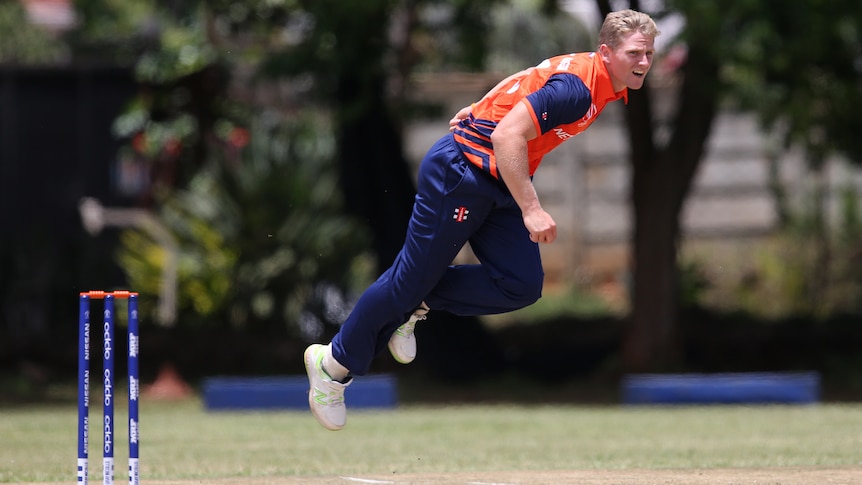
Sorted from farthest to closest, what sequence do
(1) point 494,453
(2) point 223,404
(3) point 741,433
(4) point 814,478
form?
(2) point 223,404, (3) point 741,433, (1) point 494,453, (4) point 814,478

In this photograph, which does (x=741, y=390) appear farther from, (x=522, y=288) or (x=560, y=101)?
(x=560, y=101)

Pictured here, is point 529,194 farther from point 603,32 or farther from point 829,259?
point 829,259

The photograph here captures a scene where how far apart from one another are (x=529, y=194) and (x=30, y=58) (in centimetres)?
2790

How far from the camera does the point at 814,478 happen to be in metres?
6.58

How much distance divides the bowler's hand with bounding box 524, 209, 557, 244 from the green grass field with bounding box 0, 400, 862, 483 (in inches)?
78.8

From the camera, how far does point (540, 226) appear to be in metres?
5.54

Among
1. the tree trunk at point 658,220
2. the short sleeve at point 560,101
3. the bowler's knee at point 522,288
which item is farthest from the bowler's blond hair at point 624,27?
the tree trunk at point 658,220

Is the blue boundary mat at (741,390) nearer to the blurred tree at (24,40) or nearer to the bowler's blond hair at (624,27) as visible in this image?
the bowler's blond hair at (624,27)

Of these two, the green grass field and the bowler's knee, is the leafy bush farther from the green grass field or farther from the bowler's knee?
the bowler's knee

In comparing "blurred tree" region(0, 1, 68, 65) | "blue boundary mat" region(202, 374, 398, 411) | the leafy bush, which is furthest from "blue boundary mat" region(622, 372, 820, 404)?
"blurred tree" region(0, 1, 68, 65)

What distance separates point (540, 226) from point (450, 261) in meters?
0.57

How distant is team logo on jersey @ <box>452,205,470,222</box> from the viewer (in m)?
5.84

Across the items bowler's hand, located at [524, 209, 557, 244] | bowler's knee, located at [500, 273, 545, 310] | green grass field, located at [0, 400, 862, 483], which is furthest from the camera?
green grass field, located at [0, 400, 862, 483]

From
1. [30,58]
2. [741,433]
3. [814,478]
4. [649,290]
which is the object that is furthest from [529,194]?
[30,58]
